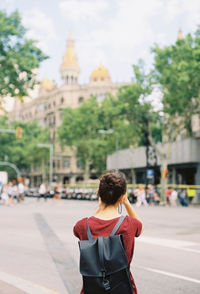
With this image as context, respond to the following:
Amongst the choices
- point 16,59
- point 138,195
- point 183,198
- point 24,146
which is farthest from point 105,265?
point 24,146

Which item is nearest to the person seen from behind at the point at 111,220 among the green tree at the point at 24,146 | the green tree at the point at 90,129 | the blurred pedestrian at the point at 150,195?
the blurred pedestrian at the point at 150,195

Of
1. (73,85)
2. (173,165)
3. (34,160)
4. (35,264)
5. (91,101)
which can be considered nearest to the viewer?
(35,264)

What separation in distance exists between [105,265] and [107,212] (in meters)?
0.44

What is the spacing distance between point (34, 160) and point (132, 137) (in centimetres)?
3127

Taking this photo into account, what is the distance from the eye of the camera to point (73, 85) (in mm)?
94688

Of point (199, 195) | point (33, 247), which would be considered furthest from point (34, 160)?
point (33, 247)

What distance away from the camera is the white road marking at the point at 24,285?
5.81 metres

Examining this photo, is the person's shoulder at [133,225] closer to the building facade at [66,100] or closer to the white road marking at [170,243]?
the white road marking at [170,243]

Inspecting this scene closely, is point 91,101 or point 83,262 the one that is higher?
point 91,101

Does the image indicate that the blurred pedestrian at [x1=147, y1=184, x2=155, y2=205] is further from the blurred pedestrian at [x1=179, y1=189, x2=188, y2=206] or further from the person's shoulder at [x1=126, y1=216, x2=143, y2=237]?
the person's shoulder at [x1=126, y1=216, x2=143, y2=237]

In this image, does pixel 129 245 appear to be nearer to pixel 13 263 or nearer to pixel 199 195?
pixel 13 263

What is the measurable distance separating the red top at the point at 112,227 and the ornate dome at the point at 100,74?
322ft

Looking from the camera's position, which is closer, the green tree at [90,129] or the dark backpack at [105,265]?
the dark backpack at [105,265]

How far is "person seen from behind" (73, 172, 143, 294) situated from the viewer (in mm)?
3182
